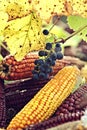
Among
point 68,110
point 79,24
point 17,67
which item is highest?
point 79,24

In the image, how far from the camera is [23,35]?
1.26 metres

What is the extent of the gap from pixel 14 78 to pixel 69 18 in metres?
0.23

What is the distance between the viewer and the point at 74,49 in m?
3.67

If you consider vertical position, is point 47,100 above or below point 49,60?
below

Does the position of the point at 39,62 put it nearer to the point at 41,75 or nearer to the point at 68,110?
the point at 41,75

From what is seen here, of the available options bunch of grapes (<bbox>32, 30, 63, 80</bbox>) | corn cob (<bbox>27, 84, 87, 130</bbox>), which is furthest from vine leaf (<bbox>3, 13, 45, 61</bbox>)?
corn cob (<bbox>27, 84, 87, 130</bbox>)

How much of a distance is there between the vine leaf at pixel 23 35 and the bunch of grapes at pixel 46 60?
0.06m

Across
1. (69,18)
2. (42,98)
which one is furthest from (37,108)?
(69,18)

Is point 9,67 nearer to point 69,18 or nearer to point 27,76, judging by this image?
point 27,76

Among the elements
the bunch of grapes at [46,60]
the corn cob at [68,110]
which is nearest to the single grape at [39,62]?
the bunch of grapes at [46,60]

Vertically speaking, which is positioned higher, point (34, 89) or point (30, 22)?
point (30, 22)

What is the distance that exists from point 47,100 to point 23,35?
0.62 feet

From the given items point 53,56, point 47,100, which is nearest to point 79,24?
point 53,56

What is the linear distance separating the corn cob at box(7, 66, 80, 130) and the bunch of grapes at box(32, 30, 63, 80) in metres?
0.04
